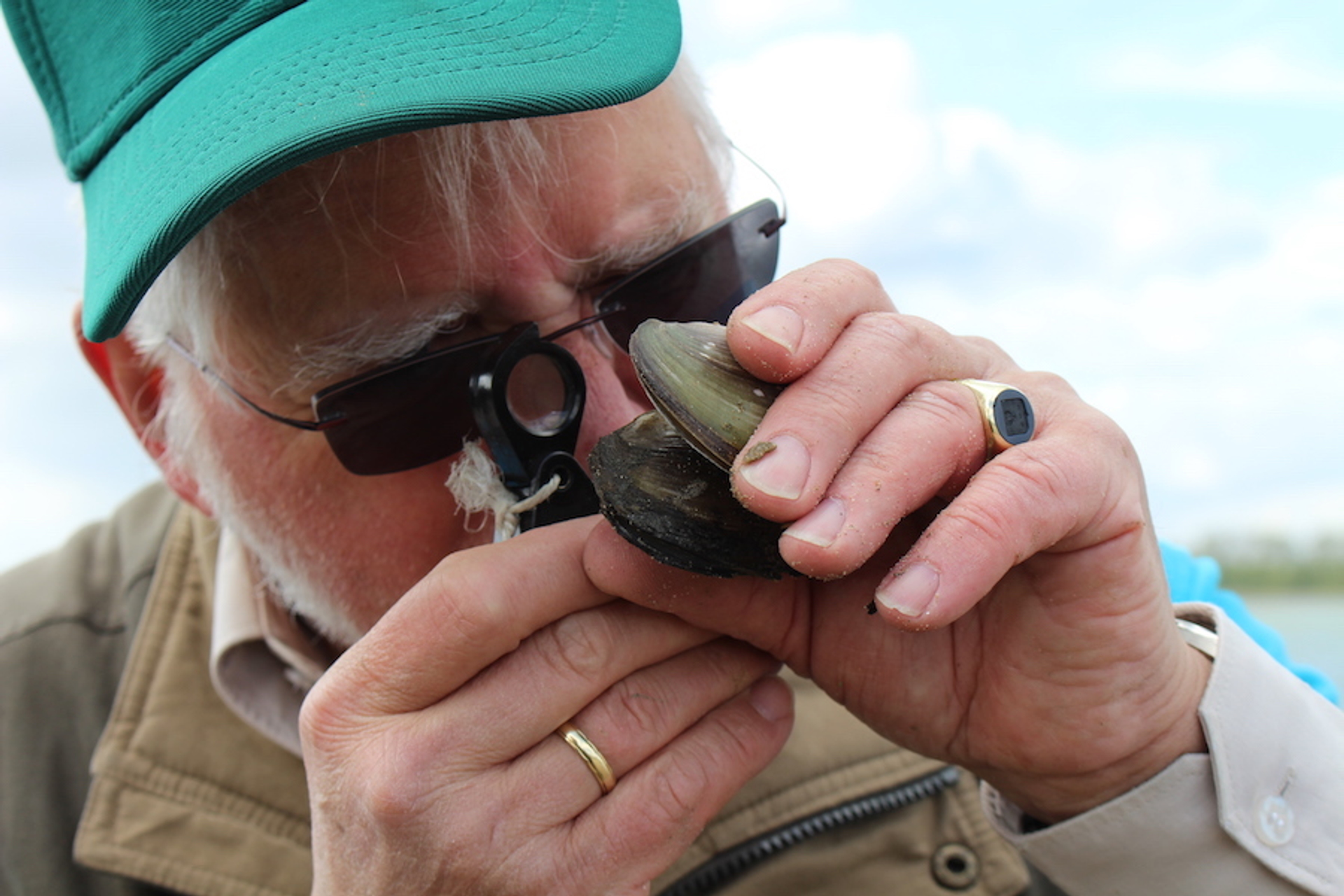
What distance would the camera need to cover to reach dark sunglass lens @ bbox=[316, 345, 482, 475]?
181 centimetres

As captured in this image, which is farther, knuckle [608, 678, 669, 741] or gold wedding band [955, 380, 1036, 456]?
knuckle [608, 678, 669, 741]

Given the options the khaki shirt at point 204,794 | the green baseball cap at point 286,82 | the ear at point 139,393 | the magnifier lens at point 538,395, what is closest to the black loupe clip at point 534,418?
the magnifier lens at point 538,395

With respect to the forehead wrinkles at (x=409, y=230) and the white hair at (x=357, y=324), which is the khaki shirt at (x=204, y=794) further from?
the forehead wrinkles at (x=409, y=230)

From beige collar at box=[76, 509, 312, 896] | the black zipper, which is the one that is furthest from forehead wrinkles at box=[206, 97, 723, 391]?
the black zipper

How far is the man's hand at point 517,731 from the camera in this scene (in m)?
1.46

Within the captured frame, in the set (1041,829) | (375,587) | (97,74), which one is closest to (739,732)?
(1041,829)

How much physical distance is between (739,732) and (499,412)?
679 millimetres

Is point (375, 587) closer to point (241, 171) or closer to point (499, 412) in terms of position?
point (499, 412)

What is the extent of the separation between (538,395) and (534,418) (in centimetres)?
5

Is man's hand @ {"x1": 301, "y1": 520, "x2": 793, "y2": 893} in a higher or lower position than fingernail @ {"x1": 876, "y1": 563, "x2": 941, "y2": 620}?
lower

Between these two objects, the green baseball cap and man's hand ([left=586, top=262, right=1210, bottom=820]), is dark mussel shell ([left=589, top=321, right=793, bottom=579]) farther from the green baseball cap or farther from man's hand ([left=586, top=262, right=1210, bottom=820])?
the green baseball cap

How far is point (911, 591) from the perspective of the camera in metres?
1.14

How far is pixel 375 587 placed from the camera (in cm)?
218

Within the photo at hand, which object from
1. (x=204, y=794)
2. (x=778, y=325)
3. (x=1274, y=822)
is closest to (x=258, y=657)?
(x=204, y=794)
